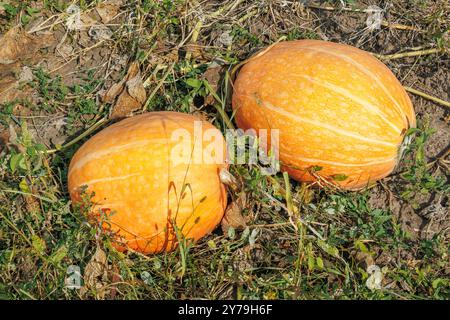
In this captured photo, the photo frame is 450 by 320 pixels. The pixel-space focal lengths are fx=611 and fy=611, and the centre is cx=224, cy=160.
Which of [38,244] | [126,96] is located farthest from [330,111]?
[38,244]

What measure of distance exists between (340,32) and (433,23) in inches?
23.6

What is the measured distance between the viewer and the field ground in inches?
117

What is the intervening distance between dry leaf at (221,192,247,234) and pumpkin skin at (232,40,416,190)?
320mm

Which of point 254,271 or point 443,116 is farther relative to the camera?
point 443,116

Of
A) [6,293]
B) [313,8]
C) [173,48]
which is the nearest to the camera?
[6,293]

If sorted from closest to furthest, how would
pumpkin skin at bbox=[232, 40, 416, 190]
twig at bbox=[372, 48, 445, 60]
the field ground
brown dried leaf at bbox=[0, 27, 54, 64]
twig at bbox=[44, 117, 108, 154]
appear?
the field ground < pumpkin skin at bbox=[232, 40, 416, 190] < twig at bbox=[44, 117, 108, 154] < twig at bbox=[372, 48, 445, 60] < brown dried leaf at bbox=[0, 27, 54, 64]

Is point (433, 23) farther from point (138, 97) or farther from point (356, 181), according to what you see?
point (138, 97)

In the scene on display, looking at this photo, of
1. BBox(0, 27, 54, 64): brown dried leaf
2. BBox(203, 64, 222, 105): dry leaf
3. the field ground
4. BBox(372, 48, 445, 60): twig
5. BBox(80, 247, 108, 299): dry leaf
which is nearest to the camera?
BBox(80, 247, 108, 299): dry leaf

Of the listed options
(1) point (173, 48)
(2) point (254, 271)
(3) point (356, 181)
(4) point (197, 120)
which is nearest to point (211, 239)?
(2) point (254, 271)

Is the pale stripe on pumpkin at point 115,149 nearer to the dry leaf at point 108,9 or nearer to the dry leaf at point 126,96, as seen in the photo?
the dry leaf at point 126,96

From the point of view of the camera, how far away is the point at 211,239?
10.7 ft

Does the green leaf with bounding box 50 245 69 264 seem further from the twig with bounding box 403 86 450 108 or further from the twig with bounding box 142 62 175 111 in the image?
the twig with bounding box 403 86 450 108

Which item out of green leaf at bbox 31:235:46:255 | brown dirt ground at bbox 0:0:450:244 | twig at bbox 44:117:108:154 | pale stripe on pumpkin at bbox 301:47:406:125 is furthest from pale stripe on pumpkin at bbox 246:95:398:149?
green leaf at bbox 31:235:46:255

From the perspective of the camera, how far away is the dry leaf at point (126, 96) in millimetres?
3678
